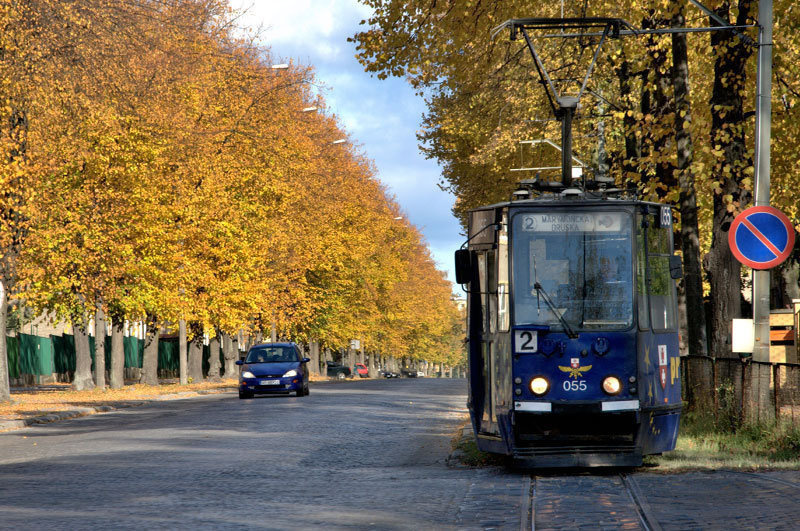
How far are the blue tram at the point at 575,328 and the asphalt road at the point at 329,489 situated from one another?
51 centimetres

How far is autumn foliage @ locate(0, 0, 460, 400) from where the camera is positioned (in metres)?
27.8

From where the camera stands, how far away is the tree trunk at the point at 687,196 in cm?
1869

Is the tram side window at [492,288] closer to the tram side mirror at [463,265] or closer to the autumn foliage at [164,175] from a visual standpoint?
the tram side mirror at [463,265]

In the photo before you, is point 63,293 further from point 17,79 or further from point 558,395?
point 558,395

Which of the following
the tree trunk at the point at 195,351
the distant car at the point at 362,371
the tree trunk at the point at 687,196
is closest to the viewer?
the tree trunk at the point at 687,196

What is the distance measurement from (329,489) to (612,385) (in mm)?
3289

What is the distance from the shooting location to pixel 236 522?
9.78m

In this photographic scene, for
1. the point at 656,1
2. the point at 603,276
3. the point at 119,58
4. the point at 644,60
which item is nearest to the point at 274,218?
the point at 119,58

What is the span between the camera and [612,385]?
13.2 m

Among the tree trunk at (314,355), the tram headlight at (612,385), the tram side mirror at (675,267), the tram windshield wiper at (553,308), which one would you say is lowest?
the tree trunk at (314,355)

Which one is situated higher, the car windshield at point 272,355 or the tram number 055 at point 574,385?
the tram number 055 at point 574,385

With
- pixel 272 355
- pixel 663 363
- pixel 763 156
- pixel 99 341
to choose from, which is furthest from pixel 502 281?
pixel 99 341

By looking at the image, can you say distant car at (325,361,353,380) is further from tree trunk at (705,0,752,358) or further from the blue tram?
the blue tram

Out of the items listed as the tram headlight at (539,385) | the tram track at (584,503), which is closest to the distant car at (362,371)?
the tram headlight at (539,385)
